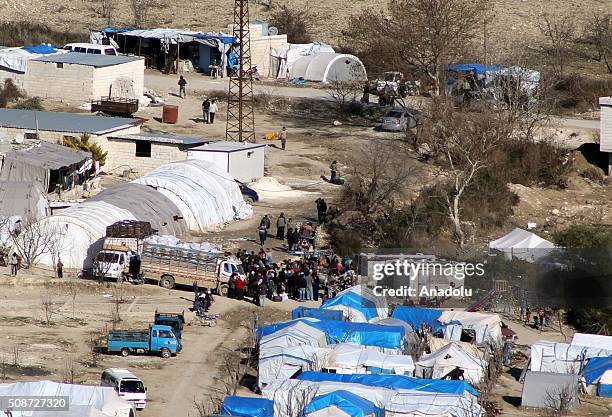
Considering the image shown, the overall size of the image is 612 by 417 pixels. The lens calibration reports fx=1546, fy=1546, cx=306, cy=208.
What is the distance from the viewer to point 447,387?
29.0 meters

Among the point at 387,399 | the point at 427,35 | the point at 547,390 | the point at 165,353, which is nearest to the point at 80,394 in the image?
the point at 165,353

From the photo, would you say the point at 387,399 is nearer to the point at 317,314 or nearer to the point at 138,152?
the point at 317,314

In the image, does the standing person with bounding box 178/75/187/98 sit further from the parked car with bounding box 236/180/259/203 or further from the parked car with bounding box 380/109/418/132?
the parked car with bounding box 236/180/259/203

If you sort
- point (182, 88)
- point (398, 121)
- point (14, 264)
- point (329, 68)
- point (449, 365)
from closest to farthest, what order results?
point (449, 365)
point (14, 264)
point (398, 121)
point (182, 88)
point (329, 68)

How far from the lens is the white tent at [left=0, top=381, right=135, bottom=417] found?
26.6 m

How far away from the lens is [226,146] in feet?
161

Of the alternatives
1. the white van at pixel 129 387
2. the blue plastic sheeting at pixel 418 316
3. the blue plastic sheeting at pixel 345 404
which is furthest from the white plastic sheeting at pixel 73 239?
the blue plastic sheeting at pixel 345 404

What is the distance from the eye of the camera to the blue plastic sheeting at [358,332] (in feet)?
105

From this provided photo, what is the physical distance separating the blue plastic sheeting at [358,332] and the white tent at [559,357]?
111 inches

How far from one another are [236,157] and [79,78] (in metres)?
11.7

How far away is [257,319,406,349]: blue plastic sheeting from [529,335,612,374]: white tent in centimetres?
283

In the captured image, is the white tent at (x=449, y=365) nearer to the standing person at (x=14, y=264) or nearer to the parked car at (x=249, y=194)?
the standing person at (x=14, y=264)

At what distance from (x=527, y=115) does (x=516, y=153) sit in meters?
2.15

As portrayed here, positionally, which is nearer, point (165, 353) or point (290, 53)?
point (165, 353)
